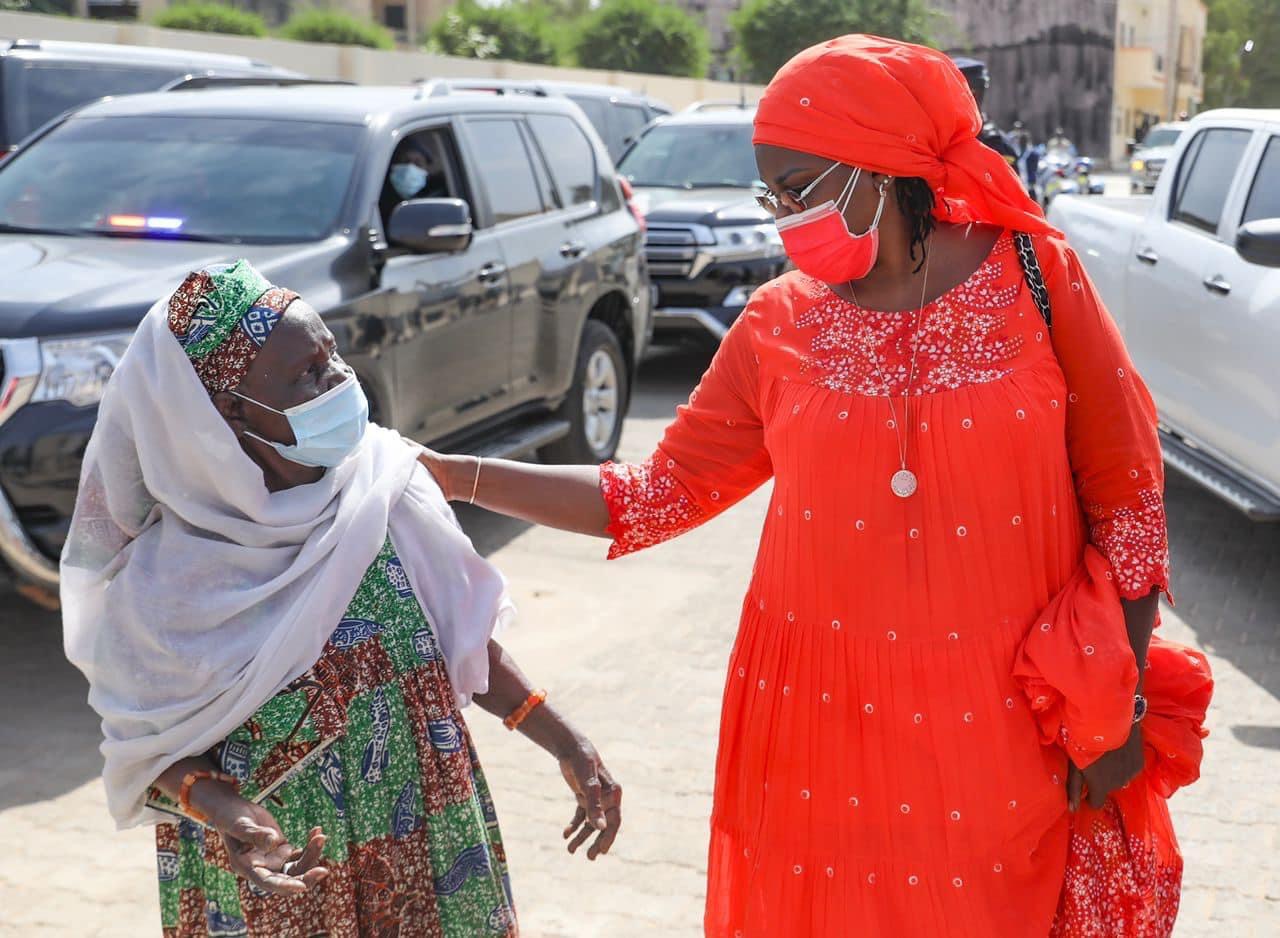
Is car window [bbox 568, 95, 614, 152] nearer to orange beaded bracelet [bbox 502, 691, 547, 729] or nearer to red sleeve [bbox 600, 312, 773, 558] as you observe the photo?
red sleeve [bbox 600, 312, 773, 558]

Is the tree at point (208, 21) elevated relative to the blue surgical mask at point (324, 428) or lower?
elevated

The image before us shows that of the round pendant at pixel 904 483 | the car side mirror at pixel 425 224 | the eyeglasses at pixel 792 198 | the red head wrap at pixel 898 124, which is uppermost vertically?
the red head wrap at pixel 898 124

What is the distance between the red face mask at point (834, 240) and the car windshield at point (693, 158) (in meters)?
9.39

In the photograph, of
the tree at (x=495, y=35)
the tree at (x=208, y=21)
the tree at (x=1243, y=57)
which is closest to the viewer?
the tree at (x=208, y=21)

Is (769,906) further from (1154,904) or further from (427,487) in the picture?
(427,487)

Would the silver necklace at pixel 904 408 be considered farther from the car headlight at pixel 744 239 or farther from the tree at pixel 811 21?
the tree at pixel 811 21

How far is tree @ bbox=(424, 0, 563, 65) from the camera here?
45.2 metres

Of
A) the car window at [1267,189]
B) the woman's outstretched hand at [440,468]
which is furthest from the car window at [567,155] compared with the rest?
the woman's outstretched hand at [440,468]

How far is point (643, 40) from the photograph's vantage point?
157ft

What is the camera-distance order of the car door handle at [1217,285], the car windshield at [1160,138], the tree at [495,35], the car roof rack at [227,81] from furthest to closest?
1. the tree at [495,35]
2. the car windshield at [1160,138]
3. the car roof rack at [227,81]
4. the car door handle at [1217,285]

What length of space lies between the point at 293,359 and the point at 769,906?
1130 mm

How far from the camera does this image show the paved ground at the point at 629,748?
3729mm

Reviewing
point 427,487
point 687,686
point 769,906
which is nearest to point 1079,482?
point 769,906

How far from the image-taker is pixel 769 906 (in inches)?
91.9
